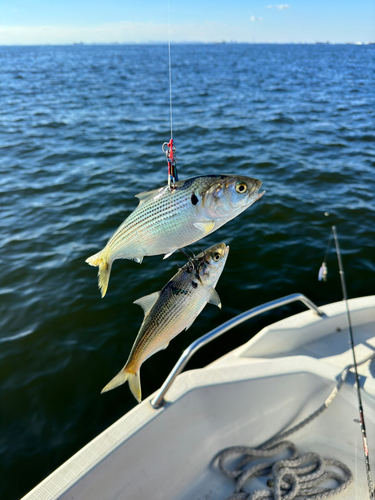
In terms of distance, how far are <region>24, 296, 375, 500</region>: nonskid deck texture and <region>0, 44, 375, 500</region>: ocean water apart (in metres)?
1.90

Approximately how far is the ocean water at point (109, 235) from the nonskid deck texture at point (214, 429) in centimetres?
190

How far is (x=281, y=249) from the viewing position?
29.4 feet

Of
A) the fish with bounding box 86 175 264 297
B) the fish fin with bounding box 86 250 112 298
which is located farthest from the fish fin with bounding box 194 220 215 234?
the fish fin with bounding box 86 250 112 298

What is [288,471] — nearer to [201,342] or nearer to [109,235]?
[201,342]

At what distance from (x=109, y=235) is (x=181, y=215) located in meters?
8.28

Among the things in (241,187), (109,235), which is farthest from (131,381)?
(109,235)

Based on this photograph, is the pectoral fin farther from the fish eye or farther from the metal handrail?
the metal handrail

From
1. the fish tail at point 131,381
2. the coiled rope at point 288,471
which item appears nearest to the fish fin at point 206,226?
the fish tail at point 131,381

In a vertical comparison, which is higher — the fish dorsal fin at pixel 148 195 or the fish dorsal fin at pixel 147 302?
the fish dorsal fin at pixel 148 195

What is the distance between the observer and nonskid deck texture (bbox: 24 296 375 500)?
3.51 metres

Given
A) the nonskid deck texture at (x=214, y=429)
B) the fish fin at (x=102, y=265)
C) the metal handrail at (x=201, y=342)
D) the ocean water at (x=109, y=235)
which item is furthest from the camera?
the ocean water at (x=109, y=235)

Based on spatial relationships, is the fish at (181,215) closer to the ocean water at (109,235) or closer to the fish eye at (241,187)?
the fish eye at (241,187)

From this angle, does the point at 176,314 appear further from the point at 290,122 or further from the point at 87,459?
the point at 290,122

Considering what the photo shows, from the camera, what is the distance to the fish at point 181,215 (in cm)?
124
